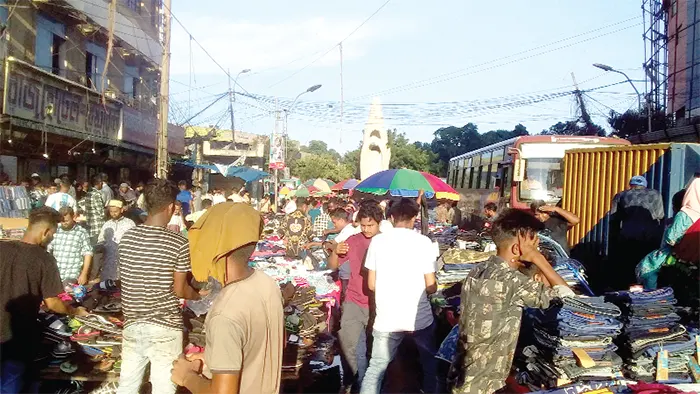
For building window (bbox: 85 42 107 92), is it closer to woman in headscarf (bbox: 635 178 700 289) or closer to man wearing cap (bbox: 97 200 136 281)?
man wearing cap (bbox: 97 200 136 281)

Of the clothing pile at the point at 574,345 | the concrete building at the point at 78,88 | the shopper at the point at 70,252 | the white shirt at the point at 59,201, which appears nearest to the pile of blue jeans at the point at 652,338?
the clothing pile at the point at 574,345

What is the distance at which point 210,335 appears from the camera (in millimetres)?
2445

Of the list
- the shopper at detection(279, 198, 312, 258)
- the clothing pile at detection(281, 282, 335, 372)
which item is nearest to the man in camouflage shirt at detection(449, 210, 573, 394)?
the clothing pile at detection(281, 282, 335, 372)

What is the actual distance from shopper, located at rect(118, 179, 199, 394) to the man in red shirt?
1904 mm

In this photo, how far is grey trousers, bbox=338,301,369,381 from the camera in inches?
227

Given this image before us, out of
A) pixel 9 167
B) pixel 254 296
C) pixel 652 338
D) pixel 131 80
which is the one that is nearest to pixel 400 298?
pixel 652 338

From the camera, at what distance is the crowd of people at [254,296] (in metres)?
2.60

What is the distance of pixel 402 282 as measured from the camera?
16.2 feet

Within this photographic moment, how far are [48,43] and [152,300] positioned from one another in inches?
564

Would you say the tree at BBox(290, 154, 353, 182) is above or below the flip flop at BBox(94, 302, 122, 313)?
above

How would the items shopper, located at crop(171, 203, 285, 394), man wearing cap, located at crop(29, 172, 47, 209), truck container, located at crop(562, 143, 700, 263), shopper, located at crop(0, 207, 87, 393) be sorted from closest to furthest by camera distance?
shopper, located at crop(171, 203, 285, 394) < shopper, located at crop(0, 207, 87, 393) < truck container, located at crop(562, 143, 700, 263) < man wearing cap, located at crop(29, 172, 47, 209)

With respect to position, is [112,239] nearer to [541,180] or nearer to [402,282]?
[402,282]

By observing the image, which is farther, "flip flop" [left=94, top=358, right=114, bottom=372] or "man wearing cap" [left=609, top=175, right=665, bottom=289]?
"man wearing cap" [left=609, top=175, right=665, bottom=289]

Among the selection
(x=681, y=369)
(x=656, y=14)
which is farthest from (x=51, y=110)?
(x=656, y=14)
